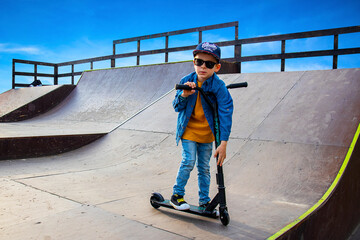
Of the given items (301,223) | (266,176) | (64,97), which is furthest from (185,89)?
(64,97)

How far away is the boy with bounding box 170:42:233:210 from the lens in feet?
8.45

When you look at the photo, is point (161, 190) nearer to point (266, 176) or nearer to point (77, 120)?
point (266, 176)

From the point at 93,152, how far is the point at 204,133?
3639mm

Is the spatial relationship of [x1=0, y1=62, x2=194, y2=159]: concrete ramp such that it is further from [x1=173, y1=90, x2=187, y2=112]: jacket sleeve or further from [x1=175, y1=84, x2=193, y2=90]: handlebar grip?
[x1=175, y1=84, x2=193, y2=90]: handlebar grip

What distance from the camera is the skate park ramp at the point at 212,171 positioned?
2465 millimetres

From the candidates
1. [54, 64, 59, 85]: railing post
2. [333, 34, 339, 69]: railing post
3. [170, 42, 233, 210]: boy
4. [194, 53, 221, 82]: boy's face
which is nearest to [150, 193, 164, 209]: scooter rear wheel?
[170, 42, 233, 210]: boy

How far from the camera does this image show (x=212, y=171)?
4.17m

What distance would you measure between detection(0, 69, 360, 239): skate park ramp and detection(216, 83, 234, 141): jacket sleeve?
0.79m

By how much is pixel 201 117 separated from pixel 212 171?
64.5 inches

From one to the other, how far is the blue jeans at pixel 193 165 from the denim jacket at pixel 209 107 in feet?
0.53

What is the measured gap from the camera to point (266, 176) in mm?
3781

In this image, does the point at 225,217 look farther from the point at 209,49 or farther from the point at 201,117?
the point at 209,49

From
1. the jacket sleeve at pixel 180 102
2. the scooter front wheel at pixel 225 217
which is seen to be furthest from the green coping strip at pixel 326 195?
the jacket sleeve at pixel 180 102

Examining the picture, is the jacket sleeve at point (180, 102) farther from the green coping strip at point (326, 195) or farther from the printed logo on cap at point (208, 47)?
the green coping strip at point (326, 195)
